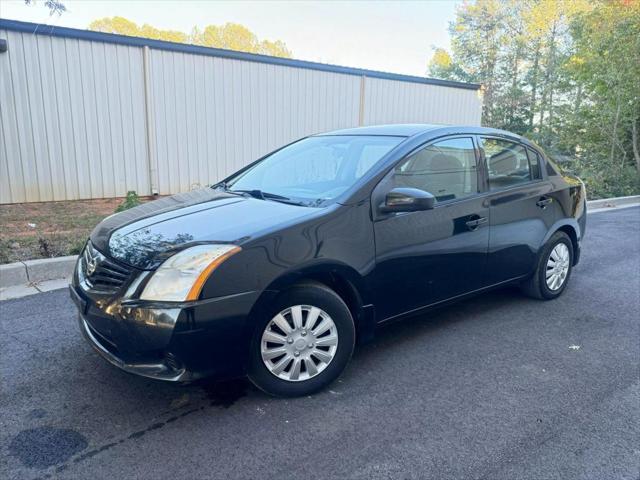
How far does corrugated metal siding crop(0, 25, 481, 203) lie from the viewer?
776cm

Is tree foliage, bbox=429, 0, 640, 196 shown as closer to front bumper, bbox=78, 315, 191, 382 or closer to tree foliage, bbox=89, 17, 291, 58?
front bumper, bbox=78, 315, 191, 382

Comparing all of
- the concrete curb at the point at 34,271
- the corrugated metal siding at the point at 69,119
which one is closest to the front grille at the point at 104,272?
the concrete curb at the point at 34,271

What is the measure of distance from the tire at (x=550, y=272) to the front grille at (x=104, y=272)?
3.43 metres

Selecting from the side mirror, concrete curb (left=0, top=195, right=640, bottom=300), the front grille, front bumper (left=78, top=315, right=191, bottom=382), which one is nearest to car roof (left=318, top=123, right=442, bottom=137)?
the side mirror

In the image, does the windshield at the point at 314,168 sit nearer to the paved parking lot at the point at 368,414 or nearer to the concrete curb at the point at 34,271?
the paved parking lot at the point at 368,414

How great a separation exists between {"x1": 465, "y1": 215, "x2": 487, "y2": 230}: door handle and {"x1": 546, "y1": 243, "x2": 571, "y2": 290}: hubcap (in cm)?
112

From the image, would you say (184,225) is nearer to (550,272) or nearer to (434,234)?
(434,234)

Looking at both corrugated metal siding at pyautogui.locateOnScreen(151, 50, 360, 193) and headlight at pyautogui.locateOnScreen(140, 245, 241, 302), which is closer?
headlight at pyautogui.locateOnScreen(140, 245, 241, 302)

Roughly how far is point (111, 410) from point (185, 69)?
774 centimetres

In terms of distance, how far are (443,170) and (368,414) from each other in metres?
1.83

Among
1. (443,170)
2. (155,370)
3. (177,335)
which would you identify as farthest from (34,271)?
(443,170)

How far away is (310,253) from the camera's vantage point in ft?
9.15

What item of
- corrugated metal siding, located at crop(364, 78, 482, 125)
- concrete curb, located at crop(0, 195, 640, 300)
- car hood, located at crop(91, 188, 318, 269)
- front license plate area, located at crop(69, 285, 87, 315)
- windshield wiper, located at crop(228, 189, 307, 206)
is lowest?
concrete curb, located at crop(0, 195, 640, 300)

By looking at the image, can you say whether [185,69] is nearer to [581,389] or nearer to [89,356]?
[89,356]
